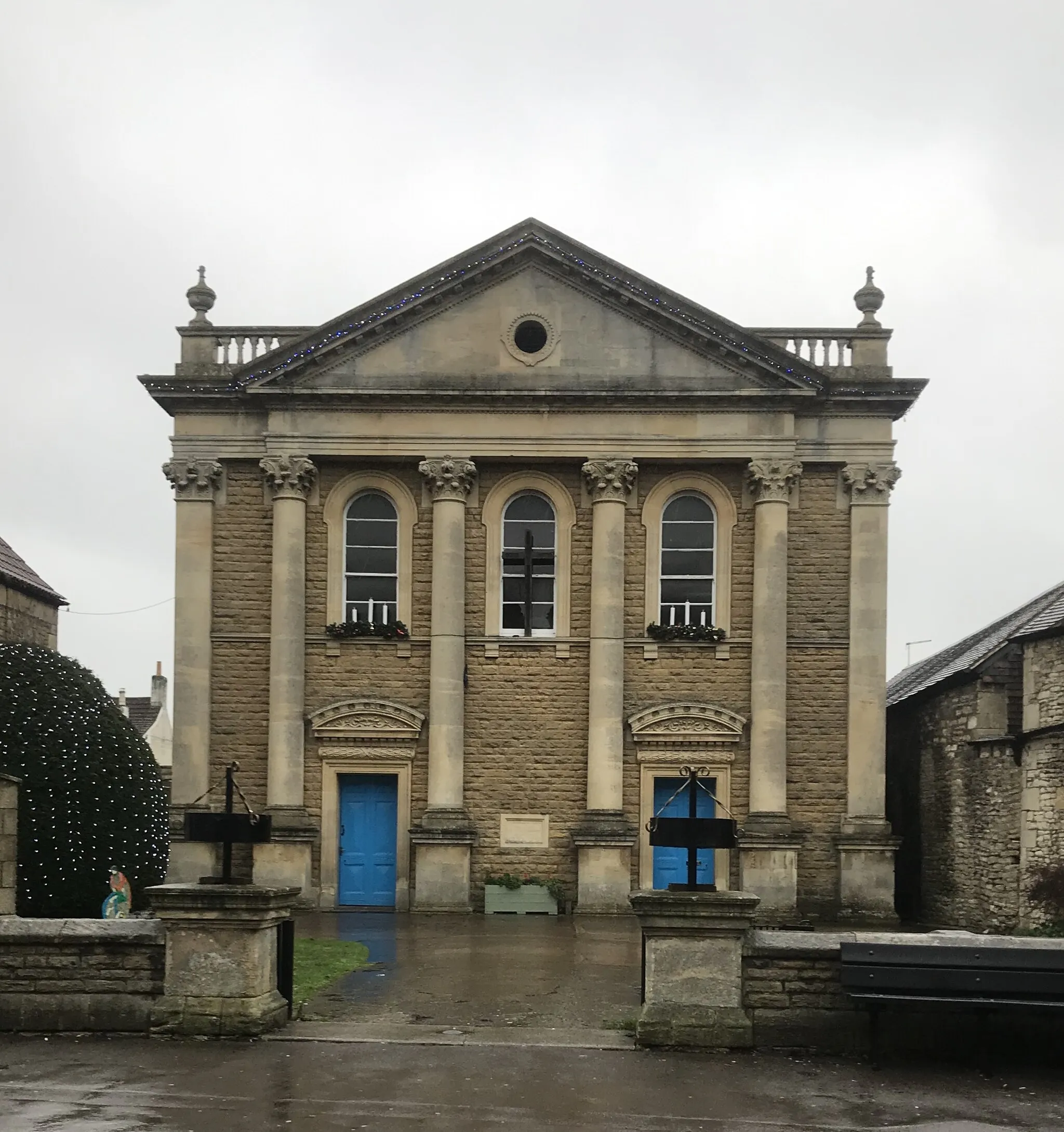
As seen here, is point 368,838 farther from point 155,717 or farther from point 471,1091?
point 155,717

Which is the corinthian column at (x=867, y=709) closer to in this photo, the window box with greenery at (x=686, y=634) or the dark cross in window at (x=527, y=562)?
the window box with greenery at (x=686, y=634)

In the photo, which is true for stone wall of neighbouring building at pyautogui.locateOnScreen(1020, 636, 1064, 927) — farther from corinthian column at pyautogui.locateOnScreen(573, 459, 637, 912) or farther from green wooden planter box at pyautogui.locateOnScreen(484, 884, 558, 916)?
green wooden planter box at pyautogui.locateOnScreen(484, 884, 558, 916)

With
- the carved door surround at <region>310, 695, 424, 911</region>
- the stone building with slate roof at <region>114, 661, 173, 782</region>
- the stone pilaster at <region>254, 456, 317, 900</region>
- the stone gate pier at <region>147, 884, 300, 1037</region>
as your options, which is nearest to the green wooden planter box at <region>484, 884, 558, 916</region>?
the carved door surround at <region>310, 695, 424, 911</region>

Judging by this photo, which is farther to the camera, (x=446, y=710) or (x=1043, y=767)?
(x=446, y=710)

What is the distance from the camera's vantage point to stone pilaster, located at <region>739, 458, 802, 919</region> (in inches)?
955

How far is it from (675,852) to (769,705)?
9.80 feet

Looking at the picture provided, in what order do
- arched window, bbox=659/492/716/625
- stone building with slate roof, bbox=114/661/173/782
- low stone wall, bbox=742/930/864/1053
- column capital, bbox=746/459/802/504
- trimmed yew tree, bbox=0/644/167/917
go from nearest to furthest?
low stone wall, bbox=742/930/864/1053
trimmed yew tree, bbox=0/644/167/917
column capital, bbox=746/459/802/504
arched window, bbox=659/492/716/625
stone building with slate roof, bbox=114/661/173/782

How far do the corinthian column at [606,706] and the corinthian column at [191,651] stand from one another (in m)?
6.47

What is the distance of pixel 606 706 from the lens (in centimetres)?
2480

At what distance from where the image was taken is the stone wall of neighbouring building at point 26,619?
87.8ft

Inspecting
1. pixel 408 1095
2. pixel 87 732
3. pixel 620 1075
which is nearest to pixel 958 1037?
pixel 620 1075

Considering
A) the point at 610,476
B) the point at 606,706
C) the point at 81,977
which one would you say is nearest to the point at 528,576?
the point at 610,476

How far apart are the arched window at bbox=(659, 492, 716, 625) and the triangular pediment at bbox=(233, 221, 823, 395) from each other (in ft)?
7.98

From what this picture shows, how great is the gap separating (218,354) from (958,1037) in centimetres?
1934
